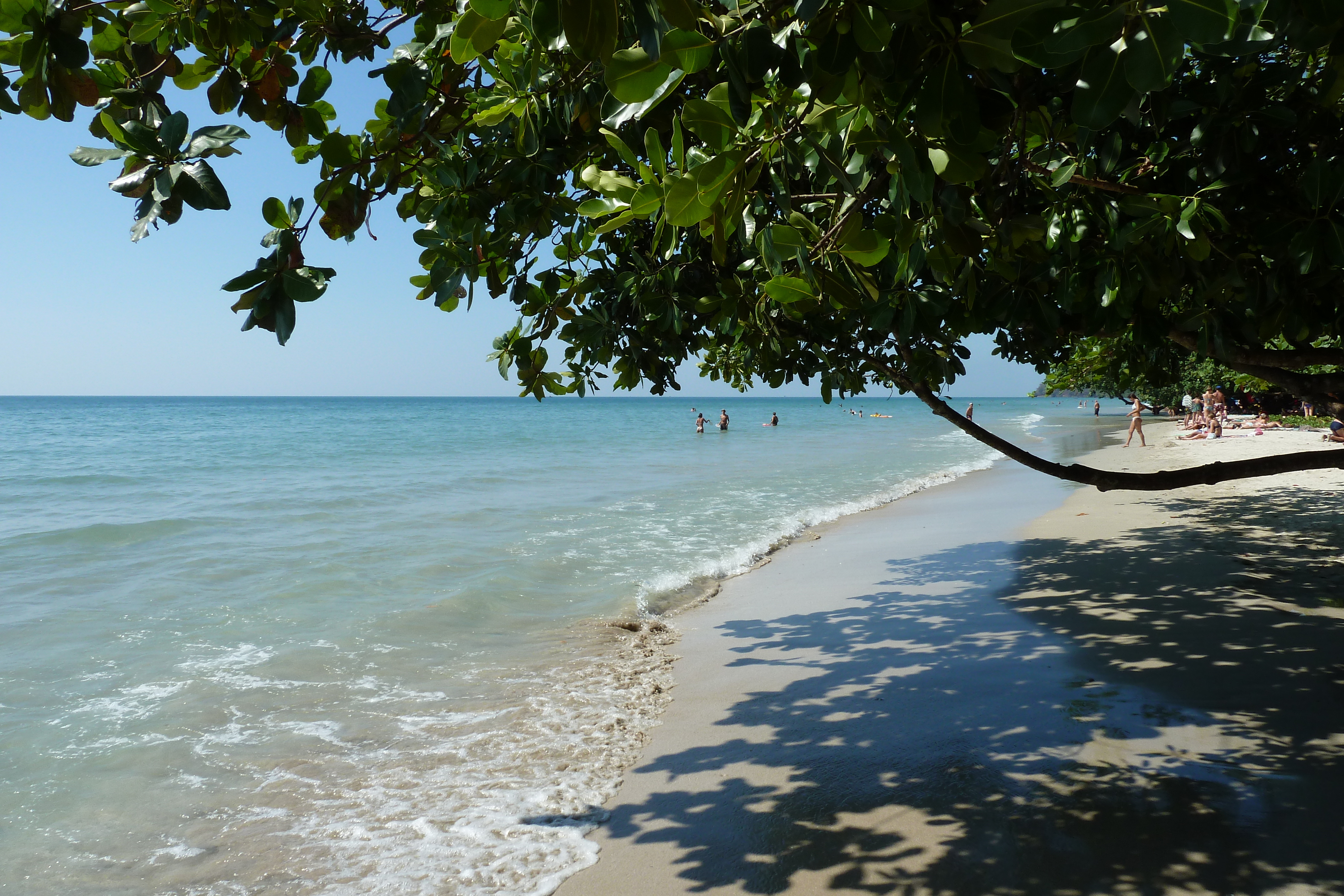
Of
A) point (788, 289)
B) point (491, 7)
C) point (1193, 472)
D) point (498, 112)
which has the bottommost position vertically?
point (1193, 472)

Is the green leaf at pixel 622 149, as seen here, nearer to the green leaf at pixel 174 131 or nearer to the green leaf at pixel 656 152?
the green leaf at pixel 656 152

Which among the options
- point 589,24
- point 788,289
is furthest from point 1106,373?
point 589,24

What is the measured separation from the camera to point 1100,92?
3.92ft

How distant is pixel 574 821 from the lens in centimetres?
404

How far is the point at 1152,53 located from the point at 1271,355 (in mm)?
4228

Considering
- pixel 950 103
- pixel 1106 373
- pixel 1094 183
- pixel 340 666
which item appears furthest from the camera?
pixel 1106 373

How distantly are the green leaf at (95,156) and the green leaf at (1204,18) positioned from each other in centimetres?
201

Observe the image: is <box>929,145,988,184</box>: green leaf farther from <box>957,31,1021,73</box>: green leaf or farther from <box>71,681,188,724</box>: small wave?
<box>71,681,188,724</box>: small wave

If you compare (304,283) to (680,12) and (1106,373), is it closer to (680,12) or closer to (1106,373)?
(680,12)

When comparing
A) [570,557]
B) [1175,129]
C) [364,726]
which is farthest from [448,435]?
[1175,129]

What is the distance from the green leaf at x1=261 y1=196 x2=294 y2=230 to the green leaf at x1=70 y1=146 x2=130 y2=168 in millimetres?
298

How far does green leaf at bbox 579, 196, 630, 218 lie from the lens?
188 cm

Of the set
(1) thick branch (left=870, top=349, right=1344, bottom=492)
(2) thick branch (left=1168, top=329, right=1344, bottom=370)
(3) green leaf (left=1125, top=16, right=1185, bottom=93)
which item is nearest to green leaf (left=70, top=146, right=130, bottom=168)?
(3) green leaf (left=1125, top=16, right=1185, bottom=93)

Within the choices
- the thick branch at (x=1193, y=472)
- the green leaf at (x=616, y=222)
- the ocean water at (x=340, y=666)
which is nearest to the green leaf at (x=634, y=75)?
the green leaf at (x=616, y=222)
